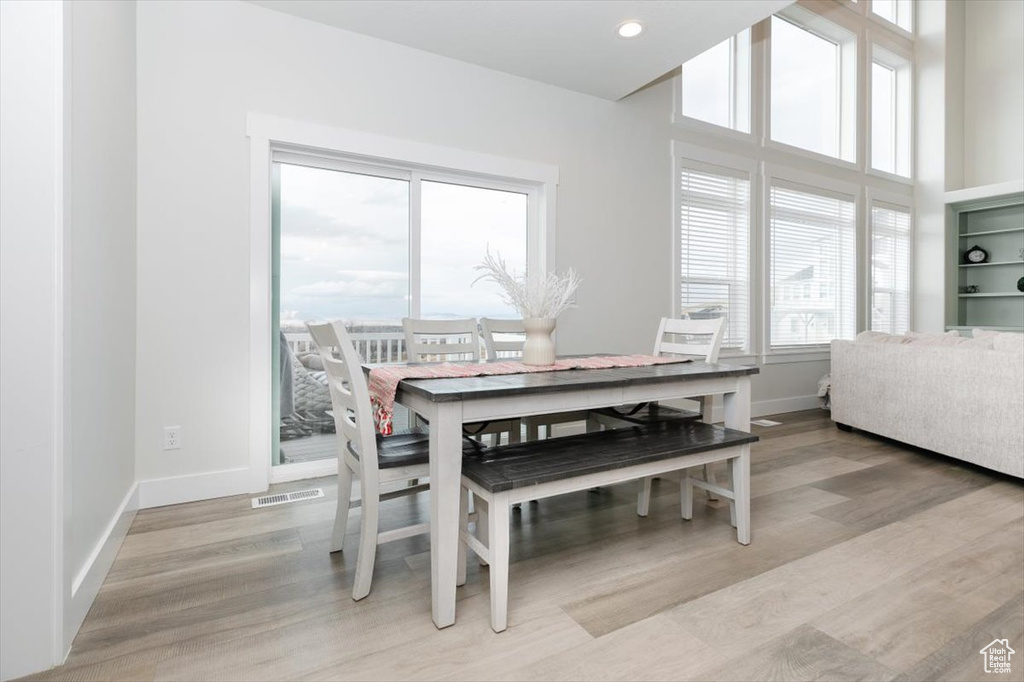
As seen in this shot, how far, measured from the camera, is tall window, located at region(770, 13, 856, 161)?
4.96 m

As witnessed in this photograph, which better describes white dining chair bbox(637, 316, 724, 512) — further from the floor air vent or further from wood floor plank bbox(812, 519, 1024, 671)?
the floor air vent

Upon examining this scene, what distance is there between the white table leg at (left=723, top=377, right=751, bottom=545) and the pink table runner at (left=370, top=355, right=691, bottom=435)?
13.4 inches

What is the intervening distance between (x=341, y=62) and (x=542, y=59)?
4.24 feet

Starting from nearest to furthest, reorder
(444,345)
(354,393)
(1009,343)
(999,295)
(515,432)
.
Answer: (354,393) < (515,432) < (444,345) < (1009,343) < (999,295)

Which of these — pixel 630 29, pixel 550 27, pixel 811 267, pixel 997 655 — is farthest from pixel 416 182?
pixel 811 267

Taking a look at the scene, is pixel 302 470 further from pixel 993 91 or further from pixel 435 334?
pixel 993 91

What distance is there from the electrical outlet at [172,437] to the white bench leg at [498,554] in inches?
78.4

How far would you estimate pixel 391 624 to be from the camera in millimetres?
Result: 1535

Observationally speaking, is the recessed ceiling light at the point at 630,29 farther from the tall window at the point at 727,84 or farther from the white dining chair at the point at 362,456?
the white dining chair at the point at 362,456

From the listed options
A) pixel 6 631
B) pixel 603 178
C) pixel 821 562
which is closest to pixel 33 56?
pixel 6 631

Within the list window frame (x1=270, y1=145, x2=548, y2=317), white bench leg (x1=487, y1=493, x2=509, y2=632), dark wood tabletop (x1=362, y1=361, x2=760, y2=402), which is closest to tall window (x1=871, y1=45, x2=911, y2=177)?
window frame (x1=270, y1=145, x2=548, y2=317)

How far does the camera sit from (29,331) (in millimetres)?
1299

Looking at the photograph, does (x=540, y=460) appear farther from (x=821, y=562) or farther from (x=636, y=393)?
(x=821, y=562)

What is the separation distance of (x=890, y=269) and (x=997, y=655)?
5.86 m
